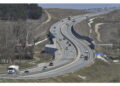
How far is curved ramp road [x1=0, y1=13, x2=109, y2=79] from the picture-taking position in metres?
26.6

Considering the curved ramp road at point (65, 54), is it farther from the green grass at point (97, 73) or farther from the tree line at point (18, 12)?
the tree line at point (18, 12)

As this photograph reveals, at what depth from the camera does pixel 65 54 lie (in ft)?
130

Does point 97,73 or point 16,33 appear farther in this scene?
point 16,33

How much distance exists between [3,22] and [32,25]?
3.99m

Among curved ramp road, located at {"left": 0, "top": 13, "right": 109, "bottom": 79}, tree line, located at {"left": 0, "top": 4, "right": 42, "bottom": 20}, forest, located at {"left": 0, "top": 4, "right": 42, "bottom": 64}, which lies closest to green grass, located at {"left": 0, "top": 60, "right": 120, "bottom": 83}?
curved ramp road, located at {"left": 0, "top": 13, "right": 109, "bottom": 79}

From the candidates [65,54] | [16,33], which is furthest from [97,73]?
[16,33]

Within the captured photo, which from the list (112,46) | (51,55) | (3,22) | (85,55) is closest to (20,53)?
(51,55)

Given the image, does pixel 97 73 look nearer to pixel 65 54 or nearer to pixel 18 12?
pixel 65 54

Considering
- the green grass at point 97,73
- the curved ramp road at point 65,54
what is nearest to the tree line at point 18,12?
the curved ramp road at point 65,54

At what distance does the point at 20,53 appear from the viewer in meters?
37.4

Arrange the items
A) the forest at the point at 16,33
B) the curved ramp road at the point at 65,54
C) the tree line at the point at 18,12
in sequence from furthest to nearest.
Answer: the tree line at the point at 18,12, the forest at the point at 16,33, the curved ramp road at the point at 65,54

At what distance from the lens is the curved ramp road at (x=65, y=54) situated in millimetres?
26562

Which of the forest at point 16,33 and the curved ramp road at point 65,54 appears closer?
the curved ramp road at point 65,54

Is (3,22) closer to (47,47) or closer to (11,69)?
(47,47)
